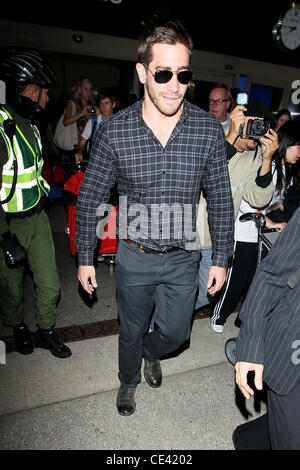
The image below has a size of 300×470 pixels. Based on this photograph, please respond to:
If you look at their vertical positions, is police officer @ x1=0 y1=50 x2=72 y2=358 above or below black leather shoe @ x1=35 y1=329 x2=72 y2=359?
above

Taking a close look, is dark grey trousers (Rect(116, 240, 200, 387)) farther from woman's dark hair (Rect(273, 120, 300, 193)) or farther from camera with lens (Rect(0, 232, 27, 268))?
woman's dark hair (Rect(273, 120, 300, 193))

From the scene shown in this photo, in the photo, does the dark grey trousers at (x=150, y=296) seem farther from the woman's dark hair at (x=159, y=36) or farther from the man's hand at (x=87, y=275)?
the woman's dark hair at (x=159, y=36)

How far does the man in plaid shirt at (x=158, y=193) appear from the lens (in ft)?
6.32

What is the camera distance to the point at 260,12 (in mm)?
9758

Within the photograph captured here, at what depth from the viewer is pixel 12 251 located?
2.39 metres

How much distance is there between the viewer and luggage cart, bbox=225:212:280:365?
9.09 ft

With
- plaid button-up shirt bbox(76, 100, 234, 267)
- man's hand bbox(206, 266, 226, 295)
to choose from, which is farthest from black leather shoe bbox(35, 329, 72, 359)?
man's hand bbox(206, 266, 226, 295)

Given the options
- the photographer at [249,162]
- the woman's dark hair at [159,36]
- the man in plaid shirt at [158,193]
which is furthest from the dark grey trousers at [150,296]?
the woman's dark hair at [159,36]

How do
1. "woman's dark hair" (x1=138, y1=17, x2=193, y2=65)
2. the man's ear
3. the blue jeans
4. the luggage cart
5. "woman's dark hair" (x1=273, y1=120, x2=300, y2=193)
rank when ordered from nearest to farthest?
"woman's dark hair" (x1=138, y1=17, x2=193, y2=65) < the man's ear < the luggage cart < the blue jeans < "woman's dark hair" (x1=273, y1=120, x2=300, y2=193)

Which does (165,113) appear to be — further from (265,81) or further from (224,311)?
(265,81)

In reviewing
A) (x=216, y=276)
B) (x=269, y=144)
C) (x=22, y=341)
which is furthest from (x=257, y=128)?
(x=22, y=341)

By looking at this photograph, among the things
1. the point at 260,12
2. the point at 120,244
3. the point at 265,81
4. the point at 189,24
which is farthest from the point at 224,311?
the point at 265,81

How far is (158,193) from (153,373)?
61.5 inches

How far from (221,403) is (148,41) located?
2656mm
